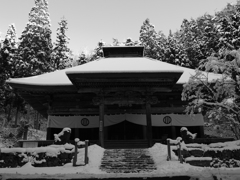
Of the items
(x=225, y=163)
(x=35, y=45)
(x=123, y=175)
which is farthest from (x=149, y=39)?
(x=123, y=175)

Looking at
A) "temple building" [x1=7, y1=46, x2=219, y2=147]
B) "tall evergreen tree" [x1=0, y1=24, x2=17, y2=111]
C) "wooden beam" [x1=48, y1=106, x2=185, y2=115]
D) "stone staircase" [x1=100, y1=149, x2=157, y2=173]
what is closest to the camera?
"stone staircase" [x1=100, y1=149, x2=157, y2=173]

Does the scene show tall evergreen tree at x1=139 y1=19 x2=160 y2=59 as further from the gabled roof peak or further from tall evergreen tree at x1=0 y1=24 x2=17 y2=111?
tall evergreen tree at x1=0 y1=24 x2=17 y2=111

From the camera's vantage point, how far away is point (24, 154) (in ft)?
30.2

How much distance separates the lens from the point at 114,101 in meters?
13.6

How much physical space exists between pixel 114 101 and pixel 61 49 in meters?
25.2

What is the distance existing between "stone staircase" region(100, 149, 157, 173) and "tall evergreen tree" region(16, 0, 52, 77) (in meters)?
21.9

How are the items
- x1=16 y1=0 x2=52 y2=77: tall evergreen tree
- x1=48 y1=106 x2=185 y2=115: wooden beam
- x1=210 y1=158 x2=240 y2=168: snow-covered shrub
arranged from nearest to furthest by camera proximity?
x1=210 y1=158 x2=240 y2=168: snow-covered shrub, x1=48 y1=106 x2=185 y2=115: wooden beam, x1=16 y1=0 x2=52 y2=77: tall evergreen tree

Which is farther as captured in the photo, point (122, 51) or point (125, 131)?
point (122, 51)

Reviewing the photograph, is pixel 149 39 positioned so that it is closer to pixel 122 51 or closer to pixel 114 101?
pixel 122 51

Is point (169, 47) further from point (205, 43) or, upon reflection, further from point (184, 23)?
point (184, 23)

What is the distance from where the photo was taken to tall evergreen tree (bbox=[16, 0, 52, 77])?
29.0 metres

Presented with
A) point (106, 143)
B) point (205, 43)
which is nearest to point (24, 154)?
point (106, 143)

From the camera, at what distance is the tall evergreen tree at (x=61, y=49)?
3516 centimetres

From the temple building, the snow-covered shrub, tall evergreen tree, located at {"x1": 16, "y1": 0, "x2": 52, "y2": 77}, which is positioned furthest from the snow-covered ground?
tall evergreen tree, located at {"x1": 16, "y1": 0, "x2": 52, "y2": 77}
